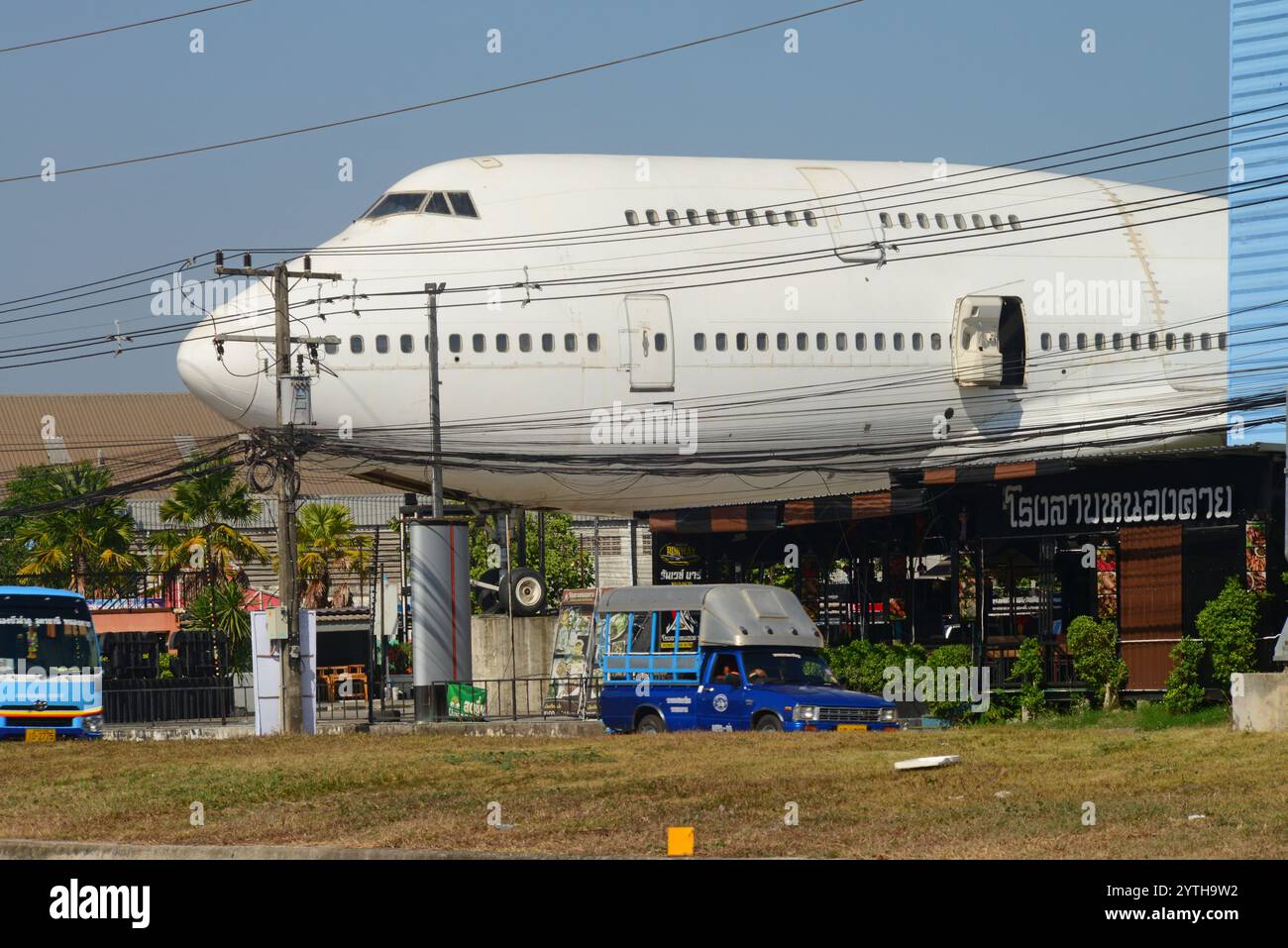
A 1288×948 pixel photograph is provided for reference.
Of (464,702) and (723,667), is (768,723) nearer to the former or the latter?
(723,667)

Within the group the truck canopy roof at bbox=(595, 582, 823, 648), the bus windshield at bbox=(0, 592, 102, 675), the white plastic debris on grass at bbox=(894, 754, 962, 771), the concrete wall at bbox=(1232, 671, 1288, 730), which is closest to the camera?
the white plastic debris on grass at bbox=(894, 754, 962, 771)

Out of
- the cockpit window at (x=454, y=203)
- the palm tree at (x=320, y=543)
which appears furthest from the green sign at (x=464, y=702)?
the palm tree at (x=320, y=543)

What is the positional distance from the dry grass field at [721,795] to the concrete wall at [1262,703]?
651mm

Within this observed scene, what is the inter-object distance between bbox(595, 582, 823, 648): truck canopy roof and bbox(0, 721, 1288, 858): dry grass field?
5.29 meters

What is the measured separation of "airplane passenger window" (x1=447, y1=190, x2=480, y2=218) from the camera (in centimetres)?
3650

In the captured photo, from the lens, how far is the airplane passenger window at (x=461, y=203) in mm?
36500

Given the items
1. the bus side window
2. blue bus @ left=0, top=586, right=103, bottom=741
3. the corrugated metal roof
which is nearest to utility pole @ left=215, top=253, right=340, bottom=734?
blue bus @ left=0, top=586, right=103, bottom=741

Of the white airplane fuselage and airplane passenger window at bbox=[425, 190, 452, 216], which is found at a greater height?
airplane passenger window at bbox=[425, 190, 452, 216]

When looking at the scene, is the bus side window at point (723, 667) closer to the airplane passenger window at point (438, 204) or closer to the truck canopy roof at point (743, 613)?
the truck canopy roof at point (743, 613)

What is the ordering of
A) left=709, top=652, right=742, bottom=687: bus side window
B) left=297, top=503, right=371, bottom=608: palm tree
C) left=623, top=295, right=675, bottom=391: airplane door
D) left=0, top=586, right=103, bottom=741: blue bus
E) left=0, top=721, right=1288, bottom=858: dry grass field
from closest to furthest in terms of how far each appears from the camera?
left=0, top=721, right=1288, bottom=858: dry grass field < left=709, top=652, right=742, bottom=687: bus side window < left=623, top=295, right=675, bottom=391: airplane door < left=0, top=586, right=103, bottom=741: blue bus < left=297, top=503, right=371, bottom=608: palm tree

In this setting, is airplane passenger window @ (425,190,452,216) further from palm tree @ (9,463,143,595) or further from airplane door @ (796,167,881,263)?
palm tree @ (9,463,143,595)
